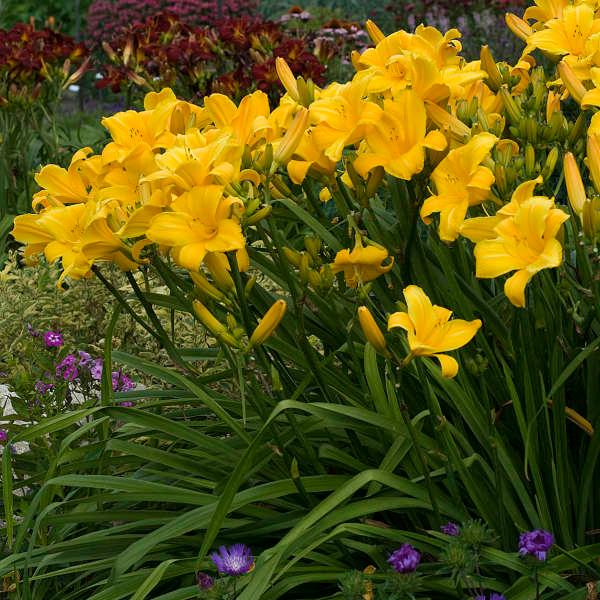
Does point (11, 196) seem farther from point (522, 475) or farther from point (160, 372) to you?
point (522, 475)

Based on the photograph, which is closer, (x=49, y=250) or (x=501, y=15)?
(x=49, y=250)

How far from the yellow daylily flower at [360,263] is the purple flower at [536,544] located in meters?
0.54

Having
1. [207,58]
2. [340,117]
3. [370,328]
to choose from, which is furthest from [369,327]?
[207,58]

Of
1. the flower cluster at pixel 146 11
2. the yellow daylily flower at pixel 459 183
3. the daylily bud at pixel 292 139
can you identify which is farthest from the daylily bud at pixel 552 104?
the flower cluster at pixel 146 11

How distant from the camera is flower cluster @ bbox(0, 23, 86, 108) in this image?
4.75m

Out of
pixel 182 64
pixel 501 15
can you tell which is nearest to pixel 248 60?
pixel 182 64

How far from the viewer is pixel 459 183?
1900 mm

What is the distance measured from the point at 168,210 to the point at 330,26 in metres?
5.63

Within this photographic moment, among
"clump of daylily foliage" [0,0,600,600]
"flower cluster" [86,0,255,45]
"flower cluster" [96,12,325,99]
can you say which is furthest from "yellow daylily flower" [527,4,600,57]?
"flower cluster" [86,0,255,45]

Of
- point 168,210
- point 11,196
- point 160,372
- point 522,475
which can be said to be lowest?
point 11,196

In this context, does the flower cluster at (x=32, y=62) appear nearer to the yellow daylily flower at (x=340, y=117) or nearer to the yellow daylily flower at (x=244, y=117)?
the yellow daylily flower at (x=244, y=117)

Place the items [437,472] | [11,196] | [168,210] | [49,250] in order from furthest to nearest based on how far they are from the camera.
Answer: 1. [11,196]
2. [437,472]
3. [49,250]
4. [168,210]

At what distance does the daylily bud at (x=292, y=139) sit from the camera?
1.90 meters

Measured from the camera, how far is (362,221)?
2.31 m
